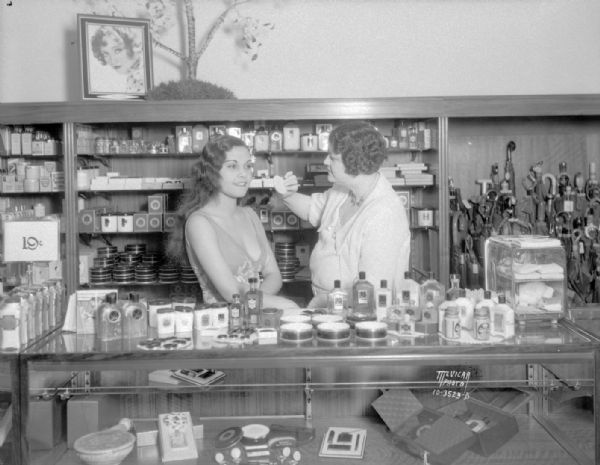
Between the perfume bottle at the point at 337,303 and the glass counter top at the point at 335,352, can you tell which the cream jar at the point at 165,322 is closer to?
the glass counter top at the point at 335,352

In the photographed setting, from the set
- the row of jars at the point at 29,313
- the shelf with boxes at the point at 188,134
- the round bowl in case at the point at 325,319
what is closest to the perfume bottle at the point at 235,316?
the round bowl in case at the point at 325,319

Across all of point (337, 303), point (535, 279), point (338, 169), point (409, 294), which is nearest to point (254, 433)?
point (337, 303)

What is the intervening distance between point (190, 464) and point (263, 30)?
4.05m

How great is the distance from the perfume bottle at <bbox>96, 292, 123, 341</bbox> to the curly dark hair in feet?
4.43

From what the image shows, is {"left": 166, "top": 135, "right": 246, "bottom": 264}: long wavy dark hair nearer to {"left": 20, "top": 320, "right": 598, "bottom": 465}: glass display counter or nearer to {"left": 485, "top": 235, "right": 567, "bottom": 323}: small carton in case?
{"left": 20, "top": 320, "right": 598, "bottom": 465}: glass display counter

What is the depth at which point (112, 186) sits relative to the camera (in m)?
5.06

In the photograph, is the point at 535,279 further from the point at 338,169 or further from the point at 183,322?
the point at 183,322

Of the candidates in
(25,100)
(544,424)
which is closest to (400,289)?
(544,424)

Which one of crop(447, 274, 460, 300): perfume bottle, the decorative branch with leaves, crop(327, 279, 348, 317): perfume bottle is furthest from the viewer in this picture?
the decorative branch with leaves

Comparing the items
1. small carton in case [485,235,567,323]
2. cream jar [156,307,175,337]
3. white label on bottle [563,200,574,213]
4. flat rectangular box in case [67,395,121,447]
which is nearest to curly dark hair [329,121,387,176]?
small carton in case [485,235,567,323]

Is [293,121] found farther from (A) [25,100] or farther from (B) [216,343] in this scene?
(B) [216,343]

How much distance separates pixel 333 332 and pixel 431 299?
16.0 inches

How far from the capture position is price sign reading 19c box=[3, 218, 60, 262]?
94.1 inches

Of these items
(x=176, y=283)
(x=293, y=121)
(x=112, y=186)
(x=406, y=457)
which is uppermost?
(x=293, y=121)
